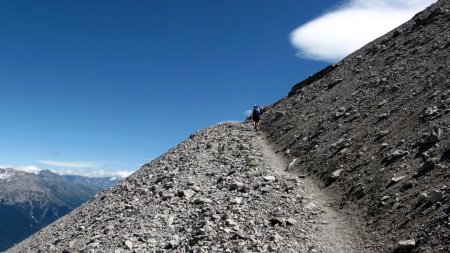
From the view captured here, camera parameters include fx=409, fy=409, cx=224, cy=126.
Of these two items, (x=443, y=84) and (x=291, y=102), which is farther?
(x=291, y=102)

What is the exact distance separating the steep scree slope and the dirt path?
678mm

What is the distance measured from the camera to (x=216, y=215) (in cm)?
1862

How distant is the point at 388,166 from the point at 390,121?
246 inches

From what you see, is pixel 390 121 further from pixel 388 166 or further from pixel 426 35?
pixel 426 35

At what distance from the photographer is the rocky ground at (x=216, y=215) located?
16016mm

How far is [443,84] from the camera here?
82.4 feet

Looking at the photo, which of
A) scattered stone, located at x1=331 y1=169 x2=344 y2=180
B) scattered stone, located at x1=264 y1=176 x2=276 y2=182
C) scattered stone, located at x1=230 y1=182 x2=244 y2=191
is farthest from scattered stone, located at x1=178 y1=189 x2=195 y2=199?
scattered stone, located at x1=331 y1=169 x2=344 y2=180

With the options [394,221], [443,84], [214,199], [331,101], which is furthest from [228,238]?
[331,101]

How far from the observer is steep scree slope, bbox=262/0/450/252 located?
15023mm

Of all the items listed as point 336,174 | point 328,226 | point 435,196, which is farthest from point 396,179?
point 336,174

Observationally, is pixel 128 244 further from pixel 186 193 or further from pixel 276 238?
pixel 276 238

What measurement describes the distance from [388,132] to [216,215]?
11.2 meters

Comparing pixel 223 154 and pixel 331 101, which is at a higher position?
pixel 331 101

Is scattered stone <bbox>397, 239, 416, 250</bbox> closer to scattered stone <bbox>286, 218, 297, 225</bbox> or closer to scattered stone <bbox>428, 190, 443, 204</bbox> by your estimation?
scattered stone <bbox>428, 190, 443, 204</bbox>
